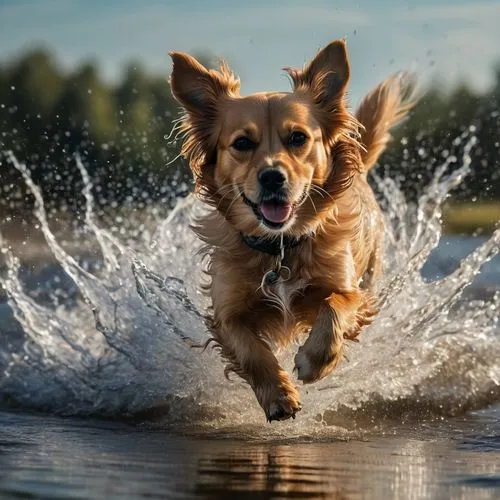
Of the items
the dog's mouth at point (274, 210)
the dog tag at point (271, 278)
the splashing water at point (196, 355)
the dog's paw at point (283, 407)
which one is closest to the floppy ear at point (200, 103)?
the dog's mouth at point (274, 210)

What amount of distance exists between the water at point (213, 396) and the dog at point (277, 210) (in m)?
0.47

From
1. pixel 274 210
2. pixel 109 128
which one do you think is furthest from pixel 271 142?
pixel 109 128

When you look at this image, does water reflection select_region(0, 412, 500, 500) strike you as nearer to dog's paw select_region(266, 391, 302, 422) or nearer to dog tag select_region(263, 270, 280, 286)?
dog's paw select_region(266, 391, 302, 422)

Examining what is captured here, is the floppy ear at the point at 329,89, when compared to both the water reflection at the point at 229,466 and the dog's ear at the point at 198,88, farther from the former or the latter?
the water reflection at the point at 229,466

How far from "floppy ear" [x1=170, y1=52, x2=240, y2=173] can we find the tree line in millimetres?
4632

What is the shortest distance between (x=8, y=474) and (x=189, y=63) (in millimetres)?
2386

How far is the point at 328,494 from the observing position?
4305 millimetres

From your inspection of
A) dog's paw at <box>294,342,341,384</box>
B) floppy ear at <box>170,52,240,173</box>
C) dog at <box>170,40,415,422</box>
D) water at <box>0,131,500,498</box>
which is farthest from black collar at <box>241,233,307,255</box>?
water at <box>0,131,500,498</box>

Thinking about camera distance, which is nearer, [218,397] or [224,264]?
[224,264]

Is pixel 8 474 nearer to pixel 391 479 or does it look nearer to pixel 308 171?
pixel 391 479

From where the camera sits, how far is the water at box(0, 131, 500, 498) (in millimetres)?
4660

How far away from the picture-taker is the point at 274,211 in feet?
18.7

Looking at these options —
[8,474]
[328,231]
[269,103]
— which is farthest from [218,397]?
[8,474]

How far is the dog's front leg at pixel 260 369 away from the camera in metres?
5.42
